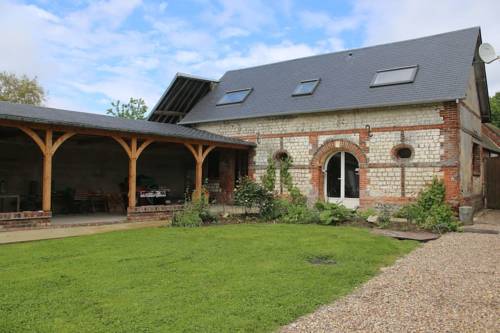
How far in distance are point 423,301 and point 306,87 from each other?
37.4 feet

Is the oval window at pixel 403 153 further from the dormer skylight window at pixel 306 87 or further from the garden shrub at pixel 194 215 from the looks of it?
the garden shrub at pixel 194 215

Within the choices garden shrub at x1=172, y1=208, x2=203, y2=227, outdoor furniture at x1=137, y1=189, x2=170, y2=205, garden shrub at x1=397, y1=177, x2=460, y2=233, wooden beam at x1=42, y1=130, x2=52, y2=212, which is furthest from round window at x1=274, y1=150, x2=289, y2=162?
wooden beam at x1=42, y1=130, x2=52, y2=212

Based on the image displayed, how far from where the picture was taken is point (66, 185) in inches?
540

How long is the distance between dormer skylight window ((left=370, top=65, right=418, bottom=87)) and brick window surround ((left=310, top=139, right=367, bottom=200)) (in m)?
2.13

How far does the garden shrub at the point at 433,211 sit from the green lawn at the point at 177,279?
2.37 meters

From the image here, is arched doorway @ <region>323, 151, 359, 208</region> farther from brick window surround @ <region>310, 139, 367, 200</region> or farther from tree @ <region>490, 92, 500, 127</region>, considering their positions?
tree @ <region>490, 92, 500, 127</region>

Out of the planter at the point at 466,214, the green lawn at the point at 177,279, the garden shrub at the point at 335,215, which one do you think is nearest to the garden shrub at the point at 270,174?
A: the garden shrub at the point at 335,215

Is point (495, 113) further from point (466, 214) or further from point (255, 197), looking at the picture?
point (255, 197)

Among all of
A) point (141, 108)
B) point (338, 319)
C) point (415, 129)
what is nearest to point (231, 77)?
point (415, 129)

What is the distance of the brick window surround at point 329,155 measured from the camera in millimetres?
12602

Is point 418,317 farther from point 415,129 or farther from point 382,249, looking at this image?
point 415,129

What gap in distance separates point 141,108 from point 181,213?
37.3 meters

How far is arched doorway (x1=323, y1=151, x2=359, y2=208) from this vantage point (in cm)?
1316

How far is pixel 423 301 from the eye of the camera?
14.2 ft
